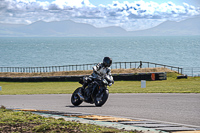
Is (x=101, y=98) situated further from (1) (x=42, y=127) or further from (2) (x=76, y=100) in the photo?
(1) (x=42, y=127)

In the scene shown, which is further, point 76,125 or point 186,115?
point 186,115

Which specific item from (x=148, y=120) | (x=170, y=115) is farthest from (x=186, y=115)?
(x=148, y=120)

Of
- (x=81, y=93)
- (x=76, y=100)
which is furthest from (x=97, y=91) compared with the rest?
(x=76, y=100)

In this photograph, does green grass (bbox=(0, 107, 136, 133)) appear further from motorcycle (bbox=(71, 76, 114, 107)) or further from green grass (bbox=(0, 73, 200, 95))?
green grass (bbox=(0, 73, 200, 95))

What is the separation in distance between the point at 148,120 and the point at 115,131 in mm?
2094

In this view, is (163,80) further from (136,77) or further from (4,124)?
(4,124)

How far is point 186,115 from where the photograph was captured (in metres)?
10.5

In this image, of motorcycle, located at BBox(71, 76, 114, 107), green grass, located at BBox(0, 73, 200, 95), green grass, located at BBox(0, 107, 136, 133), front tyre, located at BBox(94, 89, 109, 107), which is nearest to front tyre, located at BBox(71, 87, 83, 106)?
motorcycle, located at BBox(71, 76, 114, 107)

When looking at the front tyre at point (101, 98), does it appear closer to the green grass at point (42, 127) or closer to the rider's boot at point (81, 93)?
the rider's boot at point (81, 93)

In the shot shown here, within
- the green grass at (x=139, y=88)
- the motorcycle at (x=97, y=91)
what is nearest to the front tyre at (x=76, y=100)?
the motorcycle at (x=97, y=91)

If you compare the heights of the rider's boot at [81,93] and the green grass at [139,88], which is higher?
the rider's boot at [81,93]

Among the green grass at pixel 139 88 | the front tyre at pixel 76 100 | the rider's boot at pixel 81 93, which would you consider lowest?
the green grass at pixel 139 88

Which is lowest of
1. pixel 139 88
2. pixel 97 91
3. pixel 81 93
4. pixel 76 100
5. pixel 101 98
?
pixel 139 88

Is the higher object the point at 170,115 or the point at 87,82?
the point at 87,82
